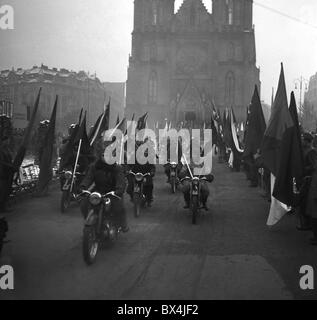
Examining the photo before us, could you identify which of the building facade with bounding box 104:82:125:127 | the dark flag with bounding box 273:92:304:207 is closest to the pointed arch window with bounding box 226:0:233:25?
the building facade with bounding box 104:82:125:127

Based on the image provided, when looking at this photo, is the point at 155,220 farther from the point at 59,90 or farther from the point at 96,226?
the point at 59,90

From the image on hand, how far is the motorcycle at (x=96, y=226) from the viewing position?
217 inches

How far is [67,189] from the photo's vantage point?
962 cm

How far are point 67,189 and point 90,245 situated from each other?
4207mm

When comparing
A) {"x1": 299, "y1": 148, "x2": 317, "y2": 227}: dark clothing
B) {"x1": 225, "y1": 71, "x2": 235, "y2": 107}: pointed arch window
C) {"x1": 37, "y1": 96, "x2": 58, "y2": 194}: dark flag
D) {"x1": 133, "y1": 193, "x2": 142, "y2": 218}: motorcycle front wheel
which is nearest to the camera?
{"x1": 299, "y1": 148, "x2": 317, "y2": 227}: dark clothing

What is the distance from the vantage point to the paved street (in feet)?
15.3

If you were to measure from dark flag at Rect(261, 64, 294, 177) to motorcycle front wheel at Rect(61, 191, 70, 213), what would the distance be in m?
4.56

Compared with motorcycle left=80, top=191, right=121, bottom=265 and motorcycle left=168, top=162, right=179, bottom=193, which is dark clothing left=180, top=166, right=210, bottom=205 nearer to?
motorcycle left=80, top=191, right=121, bottom=265

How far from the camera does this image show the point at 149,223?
8367 mm

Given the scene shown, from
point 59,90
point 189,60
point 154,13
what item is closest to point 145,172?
point 189,60

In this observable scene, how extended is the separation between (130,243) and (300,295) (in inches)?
119

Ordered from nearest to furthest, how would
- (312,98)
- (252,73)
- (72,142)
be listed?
1. (72,142)
2. (252,73)
3. (312,98)
